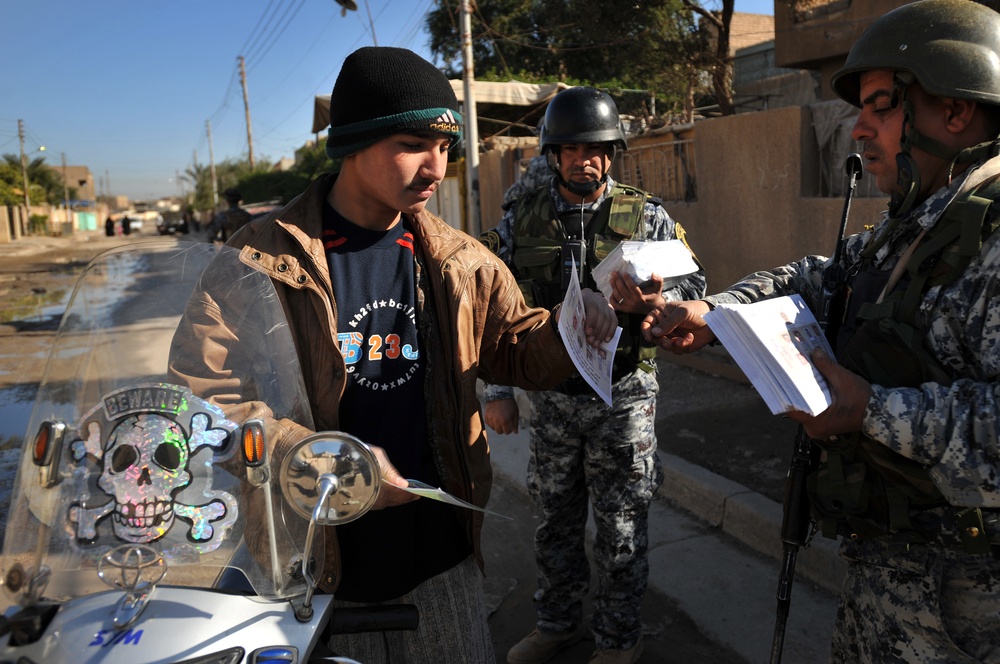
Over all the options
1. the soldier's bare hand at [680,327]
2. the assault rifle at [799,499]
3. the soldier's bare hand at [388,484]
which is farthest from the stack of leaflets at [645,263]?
the soldier's bare hand at [388,484]

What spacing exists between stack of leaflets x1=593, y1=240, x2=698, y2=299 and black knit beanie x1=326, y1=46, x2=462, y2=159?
2.38 ft

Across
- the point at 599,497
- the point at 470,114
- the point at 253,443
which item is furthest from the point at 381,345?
the point at 470,114

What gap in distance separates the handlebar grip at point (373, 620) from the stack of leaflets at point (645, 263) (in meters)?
1.20

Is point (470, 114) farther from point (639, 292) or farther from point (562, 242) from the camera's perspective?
point (639, 292)

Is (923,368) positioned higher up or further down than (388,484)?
higher up

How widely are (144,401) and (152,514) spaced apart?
0.19 metres

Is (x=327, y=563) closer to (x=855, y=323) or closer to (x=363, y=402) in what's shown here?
(x=363, y=402)

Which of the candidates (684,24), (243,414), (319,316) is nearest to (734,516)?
(319,316)

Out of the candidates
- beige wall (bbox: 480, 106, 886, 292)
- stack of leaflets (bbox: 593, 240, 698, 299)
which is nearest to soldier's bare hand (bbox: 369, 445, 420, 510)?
A: stack of leaflets (bbox: 593, 240, 698, 299)

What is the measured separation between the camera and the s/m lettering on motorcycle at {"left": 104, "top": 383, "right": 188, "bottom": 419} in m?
1.31

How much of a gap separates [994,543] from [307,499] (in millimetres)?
1391

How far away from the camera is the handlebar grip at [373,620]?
1475 mm

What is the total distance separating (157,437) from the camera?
4.29 ft

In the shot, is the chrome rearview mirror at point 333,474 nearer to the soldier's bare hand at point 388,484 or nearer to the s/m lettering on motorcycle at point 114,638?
the soldier's bare hand at point 388,484
